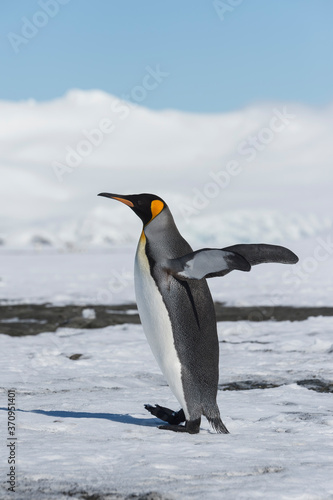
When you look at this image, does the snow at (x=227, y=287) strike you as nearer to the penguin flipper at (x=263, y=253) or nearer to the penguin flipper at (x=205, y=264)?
the penguin flipper at (x=263, y=253)

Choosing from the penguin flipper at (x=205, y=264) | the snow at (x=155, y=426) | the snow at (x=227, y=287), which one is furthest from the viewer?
the snow at (x=227, y=287)

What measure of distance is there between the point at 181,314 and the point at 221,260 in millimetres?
497

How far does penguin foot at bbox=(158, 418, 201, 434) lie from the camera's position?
3.69 metres

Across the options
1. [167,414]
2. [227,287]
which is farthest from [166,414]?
[227,287]

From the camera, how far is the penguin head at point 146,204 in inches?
152

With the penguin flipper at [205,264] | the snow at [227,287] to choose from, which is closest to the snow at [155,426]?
the penguin flipper at [205,264]

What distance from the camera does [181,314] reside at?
373 centimetres

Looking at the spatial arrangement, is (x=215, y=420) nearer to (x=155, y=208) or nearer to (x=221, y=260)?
(x=221, y=260)

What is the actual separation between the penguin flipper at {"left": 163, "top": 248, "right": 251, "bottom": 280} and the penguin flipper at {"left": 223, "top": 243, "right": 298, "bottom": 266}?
0.17 metres

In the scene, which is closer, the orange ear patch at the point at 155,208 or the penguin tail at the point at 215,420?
the penguin tail at the point at 215,420

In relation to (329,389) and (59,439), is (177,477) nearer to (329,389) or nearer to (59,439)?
(59,439)

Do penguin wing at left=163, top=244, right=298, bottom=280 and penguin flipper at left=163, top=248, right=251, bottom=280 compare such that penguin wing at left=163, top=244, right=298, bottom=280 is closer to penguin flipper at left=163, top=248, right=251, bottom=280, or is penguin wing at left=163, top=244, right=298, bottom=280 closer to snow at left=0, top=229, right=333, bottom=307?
penguin flipper at left=163, top=248, right=251, bottom=280

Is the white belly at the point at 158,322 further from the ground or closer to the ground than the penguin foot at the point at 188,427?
further from the ground

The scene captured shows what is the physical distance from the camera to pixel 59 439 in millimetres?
3266
